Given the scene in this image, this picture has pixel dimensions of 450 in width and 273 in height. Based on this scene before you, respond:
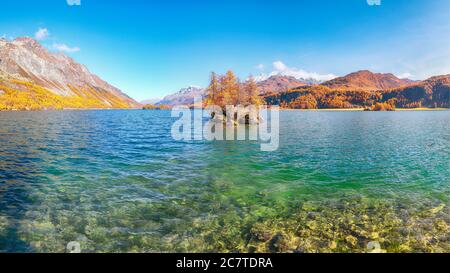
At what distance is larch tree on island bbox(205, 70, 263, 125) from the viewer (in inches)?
3679

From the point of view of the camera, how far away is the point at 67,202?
16188mm

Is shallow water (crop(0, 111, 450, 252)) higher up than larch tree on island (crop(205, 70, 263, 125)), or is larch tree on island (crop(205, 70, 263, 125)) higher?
larch tree on island (crop(205, 70, 263, 125))

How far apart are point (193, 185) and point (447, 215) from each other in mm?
17371

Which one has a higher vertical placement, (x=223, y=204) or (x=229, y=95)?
(x=229, y=95)

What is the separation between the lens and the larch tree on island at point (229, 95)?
9344 cm

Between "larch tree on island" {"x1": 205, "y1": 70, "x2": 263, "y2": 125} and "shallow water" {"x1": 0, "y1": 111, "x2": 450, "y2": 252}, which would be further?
"larch tree on island" {"x1": 205, "y1": 70, "x2": 263, "y2": 125}

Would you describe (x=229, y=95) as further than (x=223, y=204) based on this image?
Yes

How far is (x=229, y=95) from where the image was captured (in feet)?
310

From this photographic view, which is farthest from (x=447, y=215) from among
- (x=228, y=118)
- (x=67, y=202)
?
(x=228, y=118)
